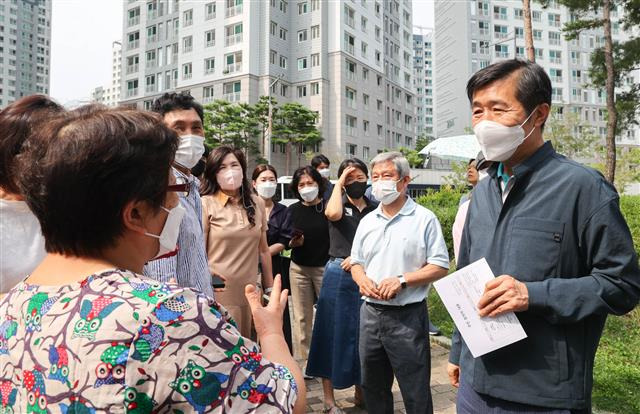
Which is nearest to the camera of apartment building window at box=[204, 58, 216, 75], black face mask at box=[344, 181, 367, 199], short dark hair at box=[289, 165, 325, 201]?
black face mask at box=[344, 181, 367, 199]

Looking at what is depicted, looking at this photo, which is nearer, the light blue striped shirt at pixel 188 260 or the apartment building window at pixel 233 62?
the light blue striped shirt at pixel 188 260

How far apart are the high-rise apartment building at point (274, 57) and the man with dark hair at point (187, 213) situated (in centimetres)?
3708

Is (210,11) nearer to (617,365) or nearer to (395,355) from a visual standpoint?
(617,365)

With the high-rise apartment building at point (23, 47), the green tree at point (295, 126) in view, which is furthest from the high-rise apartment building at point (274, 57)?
the high-rise apartment building at point (23, 47)

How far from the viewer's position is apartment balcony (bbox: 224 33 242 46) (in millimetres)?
39500

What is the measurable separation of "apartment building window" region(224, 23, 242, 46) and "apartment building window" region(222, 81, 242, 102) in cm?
353

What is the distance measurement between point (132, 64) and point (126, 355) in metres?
51.8

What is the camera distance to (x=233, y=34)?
39969 mm


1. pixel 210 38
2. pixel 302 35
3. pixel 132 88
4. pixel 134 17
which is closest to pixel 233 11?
pixel 210 38

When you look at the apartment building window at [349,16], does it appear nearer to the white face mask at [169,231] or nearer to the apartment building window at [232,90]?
the apartment building window at [232,90]

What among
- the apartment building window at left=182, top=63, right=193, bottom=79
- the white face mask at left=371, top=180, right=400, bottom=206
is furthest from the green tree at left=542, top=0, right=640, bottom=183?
the apartment building window at left=182, top=63, right=193, bottom=79

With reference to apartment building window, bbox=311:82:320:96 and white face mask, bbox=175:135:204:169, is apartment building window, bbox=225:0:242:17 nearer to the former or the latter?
apartment building window, bbox=311:82:320:96

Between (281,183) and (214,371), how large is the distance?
23175 millimetres

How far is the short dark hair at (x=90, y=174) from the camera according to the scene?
3.81ft
